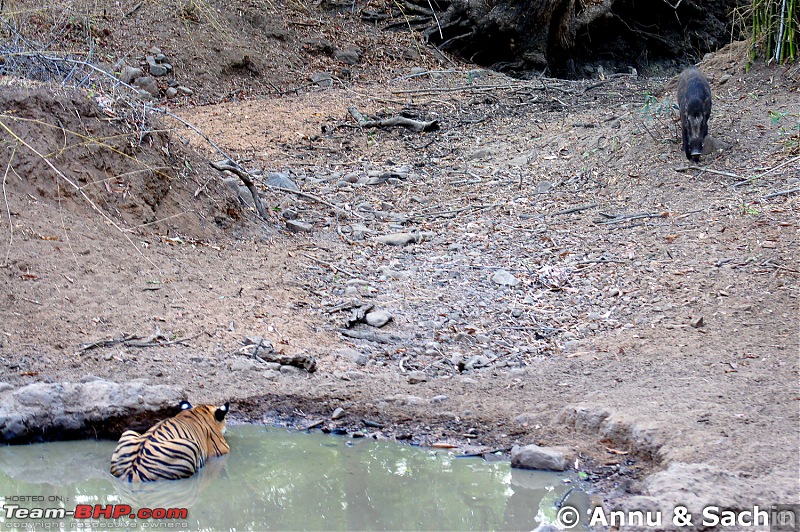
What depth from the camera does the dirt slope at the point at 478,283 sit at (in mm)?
4496

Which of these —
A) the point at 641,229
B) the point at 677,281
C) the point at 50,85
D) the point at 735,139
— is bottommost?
the point at 677,281

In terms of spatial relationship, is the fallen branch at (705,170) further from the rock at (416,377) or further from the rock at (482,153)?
the rock at (416,377)

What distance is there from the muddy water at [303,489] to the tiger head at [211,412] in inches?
6.4

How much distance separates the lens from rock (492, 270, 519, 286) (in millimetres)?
7059

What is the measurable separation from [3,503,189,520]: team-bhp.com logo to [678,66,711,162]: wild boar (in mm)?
6673

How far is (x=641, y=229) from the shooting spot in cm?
770

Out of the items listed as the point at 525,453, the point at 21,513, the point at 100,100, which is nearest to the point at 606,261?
the point at 525,453

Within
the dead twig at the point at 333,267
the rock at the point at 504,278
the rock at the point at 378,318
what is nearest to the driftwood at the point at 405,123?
the dead twig at the point at 333,267

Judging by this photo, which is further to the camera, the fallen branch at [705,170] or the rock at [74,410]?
the fallen branch at [705,170]

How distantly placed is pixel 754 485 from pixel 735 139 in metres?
6.31

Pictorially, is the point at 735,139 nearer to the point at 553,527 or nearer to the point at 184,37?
the point at 553,527

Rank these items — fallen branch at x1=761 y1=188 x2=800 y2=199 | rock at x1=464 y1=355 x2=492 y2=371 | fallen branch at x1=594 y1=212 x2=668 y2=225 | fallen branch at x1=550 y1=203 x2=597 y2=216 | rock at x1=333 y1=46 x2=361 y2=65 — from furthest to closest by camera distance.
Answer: rock at x1=333 y1=46 x2=361 y2=65 < fallen branch at x1=550 y1=203 x2=597 y2=216 < fallen branch at x1=594 y1=212 x2=668 y2=225 < fallen branch at x1=761 y1=188 x2=800 y2=199 < rock at x1=464 y1=355 x2=492 y2=371

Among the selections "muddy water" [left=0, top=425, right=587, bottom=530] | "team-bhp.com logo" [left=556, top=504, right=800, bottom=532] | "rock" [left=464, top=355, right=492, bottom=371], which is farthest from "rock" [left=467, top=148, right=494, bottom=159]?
"team-bhp.com logo" [left=556, top=504, right=800, bottom=532]

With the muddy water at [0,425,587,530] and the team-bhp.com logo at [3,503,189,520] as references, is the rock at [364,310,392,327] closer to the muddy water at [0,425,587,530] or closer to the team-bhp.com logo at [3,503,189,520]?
the muddy water at [0,425,587,530]
